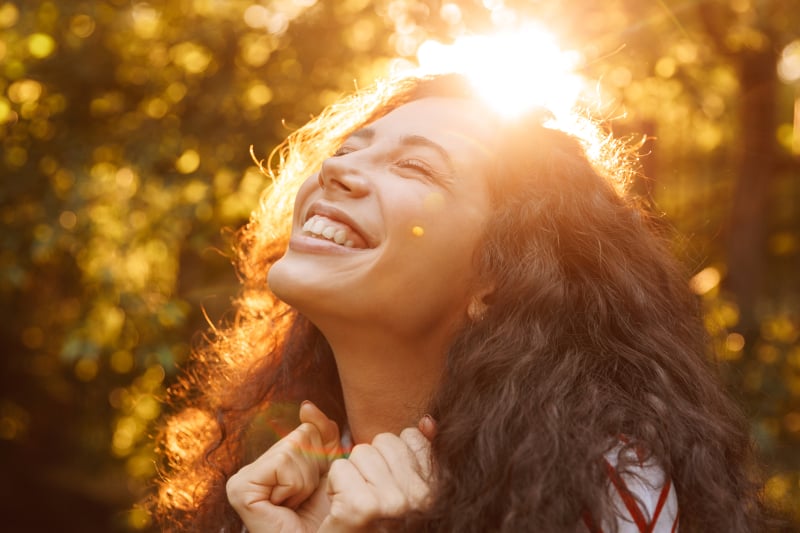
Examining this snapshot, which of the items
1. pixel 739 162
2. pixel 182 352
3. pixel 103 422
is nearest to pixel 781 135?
pixel 739 162

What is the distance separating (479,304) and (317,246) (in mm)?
413

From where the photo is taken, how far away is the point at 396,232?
189cm

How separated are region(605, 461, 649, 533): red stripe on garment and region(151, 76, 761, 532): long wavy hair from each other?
2cm

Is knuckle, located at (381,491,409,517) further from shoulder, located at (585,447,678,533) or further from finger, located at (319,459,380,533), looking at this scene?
shoulder, located at (585,447,678,533)

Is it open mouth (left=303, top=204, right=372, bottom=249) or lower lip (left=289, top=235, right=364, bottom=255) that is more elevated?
open mouth (left=303, top=204, right=372, bottom=249)

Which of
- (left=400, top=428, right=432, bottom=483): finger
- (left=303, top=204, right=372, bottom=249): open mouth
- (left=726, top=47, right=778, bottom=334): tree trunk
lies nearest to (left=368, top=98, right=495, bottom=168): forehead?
(left=303, top=204, right=372, bottom=249): open mouth

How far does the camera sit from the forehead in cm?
203

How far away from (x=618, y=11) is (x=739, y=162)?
151cm

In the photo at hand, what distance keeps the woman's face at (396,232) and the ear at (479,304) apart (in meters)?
0.02

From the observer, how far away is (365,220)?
192cm

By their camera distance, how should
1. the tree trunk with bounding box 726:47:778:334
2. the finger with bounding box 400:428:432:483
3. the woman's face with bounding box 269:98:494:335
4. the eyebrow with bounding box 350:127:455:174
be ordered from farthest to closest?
1. the tree trunk with bounding box 726:47:778:334
2. the eyebrow with bounding box 350:127:455:174
3. the woman's face with bounding box 269:98:494:335
4. the finger with bounding box 400:428:432:483

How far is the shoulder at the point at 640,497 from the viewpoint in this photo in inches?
61.2

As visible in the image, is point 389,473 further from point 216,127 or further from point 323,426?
point 216,127

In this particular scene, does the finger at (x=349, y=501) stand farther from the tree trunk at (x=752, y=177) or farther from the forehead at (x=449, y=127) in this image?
the tree trunk at (x=752, y=177)
